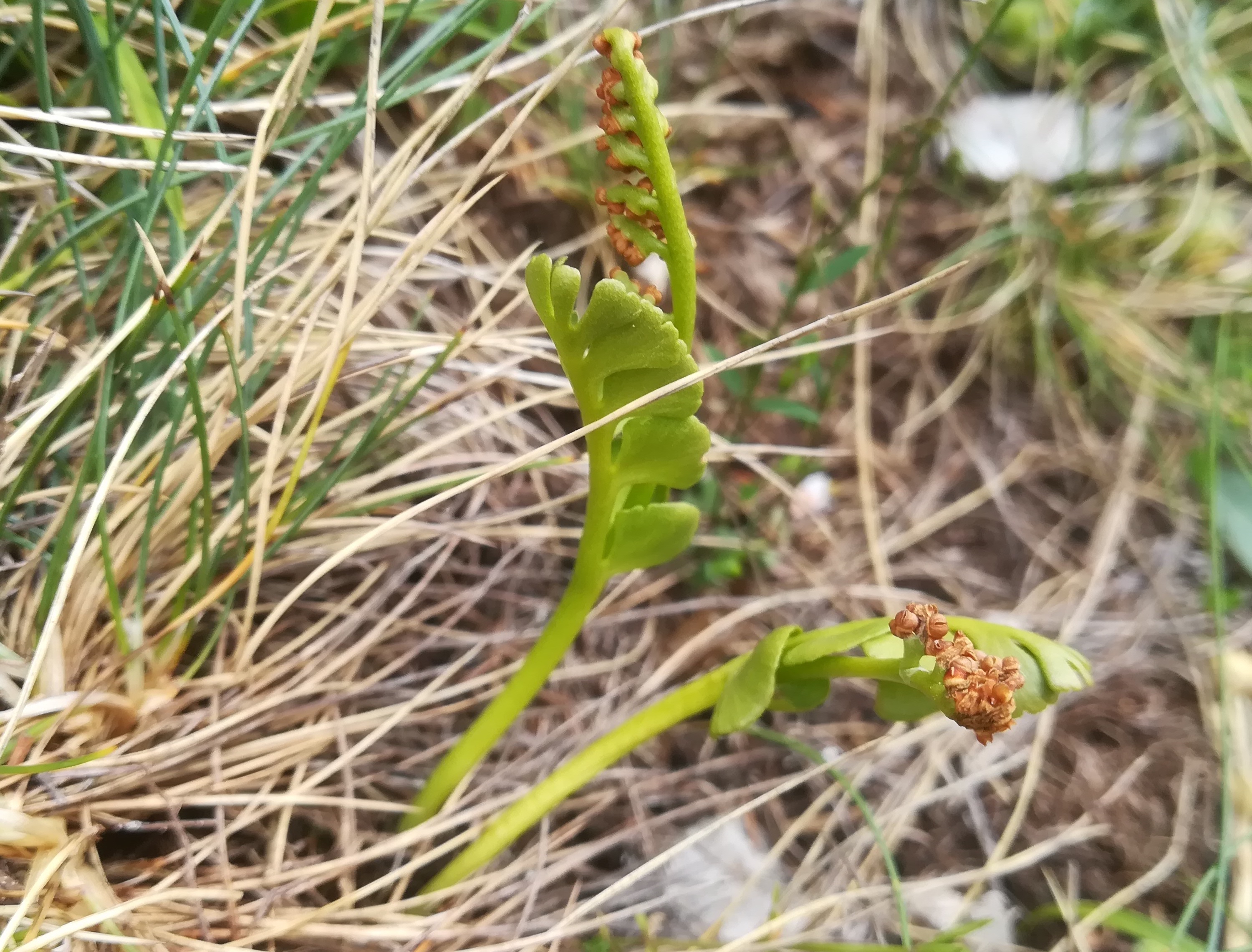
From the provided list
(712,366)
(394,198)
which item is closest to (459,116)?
(394,198)

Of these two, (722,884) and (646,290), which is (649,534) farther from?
(722,884)

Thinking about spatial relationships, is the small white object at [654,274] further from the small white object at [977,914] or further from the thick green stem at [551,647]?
the small white object at [977,914]

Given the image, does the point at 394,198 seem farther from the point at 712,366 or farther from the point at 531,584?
the point at 531,584

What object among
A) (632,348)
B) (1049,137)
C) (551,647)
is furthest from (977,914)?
(1049,137)

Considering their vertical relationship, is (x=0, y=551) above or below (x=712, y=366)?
below

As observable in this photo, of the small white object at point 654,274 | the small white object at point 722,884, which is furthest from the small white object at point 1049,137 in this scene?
the small white object at point 722,884

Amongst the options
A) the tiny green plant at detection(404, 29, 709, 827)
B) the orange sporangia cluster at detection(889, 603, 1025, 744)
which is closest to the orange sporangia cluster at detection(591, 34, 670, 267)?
the tiny green plant at detection(404, 29, 709, 827)
